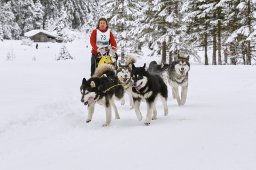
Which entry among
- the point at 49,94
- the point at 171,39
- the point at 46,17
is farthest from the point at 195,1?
the point at 46,17

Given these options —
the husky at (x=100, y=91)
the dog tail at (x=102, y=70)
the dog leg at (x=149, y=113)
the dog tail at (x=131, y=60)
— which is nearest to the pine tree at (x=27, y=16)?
the dog tail at (x=131, y=60)

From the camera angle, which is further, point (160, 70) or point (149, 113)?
point (160, 70)

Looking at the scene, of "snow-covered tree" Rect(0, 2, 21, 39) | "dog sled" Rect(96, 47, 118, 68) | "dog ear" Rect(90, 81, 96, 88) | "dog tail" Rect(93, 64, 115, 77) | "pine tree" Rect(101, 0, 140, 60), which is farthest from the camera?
"snow-covered tree" Rect(0, 2, 21, 39)

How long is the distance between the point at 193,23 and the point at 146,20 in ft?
12.1

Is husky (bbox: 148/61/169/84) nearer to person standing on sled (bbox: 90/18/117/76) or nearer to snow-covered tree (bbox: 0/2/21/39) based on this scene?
person standing on sled (bbox: 90/18/117/76)

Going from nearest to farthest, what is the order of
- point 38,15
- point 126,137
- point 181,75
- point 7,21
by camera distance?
point 126,137, point 181,75, point 7,21, point 38,15

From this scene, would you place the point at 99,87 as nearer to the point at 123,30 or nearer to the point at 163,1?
the point at 163,1

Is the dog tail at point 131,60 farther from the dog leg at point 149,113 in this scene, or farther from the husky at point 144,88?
the dog leg at point 149,113

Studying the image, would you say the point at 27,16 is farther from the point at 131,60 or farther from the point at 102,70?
the point at 102,70

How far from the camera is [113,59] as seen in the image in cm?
907

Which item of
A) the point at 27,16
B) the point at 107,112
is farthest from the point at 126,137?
the point at 27,16

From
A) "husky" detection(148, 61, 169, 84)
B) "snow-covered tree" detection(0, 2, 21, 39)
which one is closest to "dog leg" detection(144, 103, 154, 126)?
"husky" detection(148, 61, 169, 84)

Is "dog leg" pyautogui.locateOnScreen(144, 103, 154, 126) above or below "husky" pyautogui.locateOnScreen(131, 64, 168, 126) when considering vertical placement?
below

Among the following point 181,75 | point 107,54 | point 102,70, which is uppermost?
point 107,54
